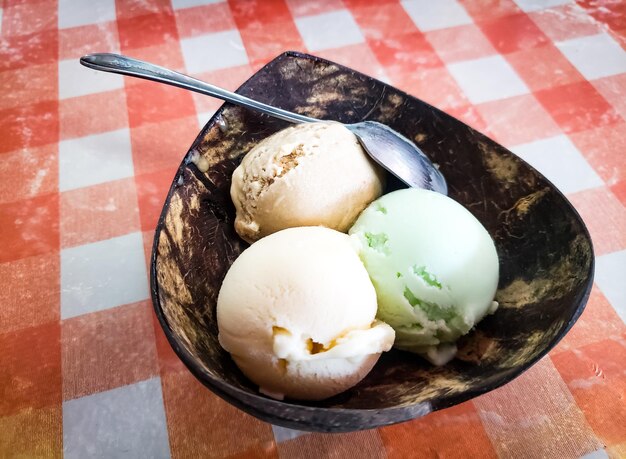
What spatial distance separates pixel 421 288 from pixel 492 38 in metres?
0.96

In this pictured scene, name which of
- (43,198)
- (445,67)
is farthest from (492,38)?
(43,198)

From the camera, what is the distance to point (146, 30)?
135 centimetres

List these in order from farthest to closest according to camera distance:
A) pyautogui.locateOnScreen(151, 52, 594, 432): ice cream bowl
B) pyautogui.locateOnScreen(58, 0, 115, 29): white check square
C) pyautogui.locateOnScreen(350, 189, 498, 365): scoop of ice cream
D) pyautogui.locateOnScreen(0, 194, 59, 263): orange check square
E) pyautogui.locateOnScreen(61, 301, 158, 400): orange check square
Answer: pyautogui.locateOnScreen(58, 0, 115, 29): white check square
pyautogui.locateOnScreen(0, 194, 59, 263): orange check square
pyautogui.locateOnScreen(61, 301, 158, 400): orange check square
pyautogui.locateOnScreen(350, 189, 498, 365): scoop of ice cream
pyautogui.locateOnScreen(151, 52, 594, 432): ice cream bowl

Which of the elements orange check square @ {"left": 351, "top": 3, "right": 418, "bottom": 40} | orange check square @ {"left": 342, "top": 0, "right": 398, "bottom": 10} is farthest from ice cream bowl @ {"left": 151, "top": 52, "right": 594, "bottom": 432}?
orange check square @ {"left": 342, "top": 0, "right": 398, "bottom": 10}

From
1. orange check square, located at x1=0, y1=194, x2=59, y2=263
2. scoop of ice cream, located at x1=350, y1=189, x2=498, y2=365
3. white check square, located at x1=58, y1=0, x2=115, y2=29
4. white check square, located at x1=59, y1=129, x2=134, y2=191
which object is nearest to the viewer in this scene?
scoop of ice cream, located at x1=350, y1=189, x2=498, y2=365

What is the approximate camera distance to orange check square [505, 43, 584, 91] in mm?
1214

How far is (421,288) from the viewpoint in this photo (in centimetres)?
63

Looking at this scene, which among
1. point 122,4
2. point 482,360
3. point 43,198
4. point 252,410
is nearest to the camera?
point 252,410

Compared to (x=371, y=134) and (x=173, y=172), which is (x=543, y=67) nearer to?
(x=371, y=134)

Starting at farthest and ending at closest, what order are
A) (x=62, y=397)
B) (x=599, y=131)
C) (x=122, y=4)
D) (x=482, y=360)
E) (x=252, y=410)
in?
1. (x=122, y=4)
2. (x=599, y=131)
3. (x=62, y=397)
4. (x=482, y=360)
5. (x=252, y=410)

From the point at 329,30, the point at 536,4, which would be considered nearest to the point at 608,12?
the point at 536,4

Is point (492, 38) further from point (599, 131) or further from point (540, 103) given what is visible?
point (599, 131)

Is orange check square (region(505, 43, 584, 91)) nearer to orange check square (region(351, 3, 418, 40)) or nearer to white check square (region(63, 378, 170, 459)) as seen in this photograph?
orange check square (region(351, 3, 418, 40))

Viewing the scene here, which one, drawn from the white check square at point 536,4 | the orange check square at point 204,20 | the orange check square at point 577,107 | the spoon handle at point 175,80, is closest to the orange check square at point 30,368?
the spoon handle at point 175,80
